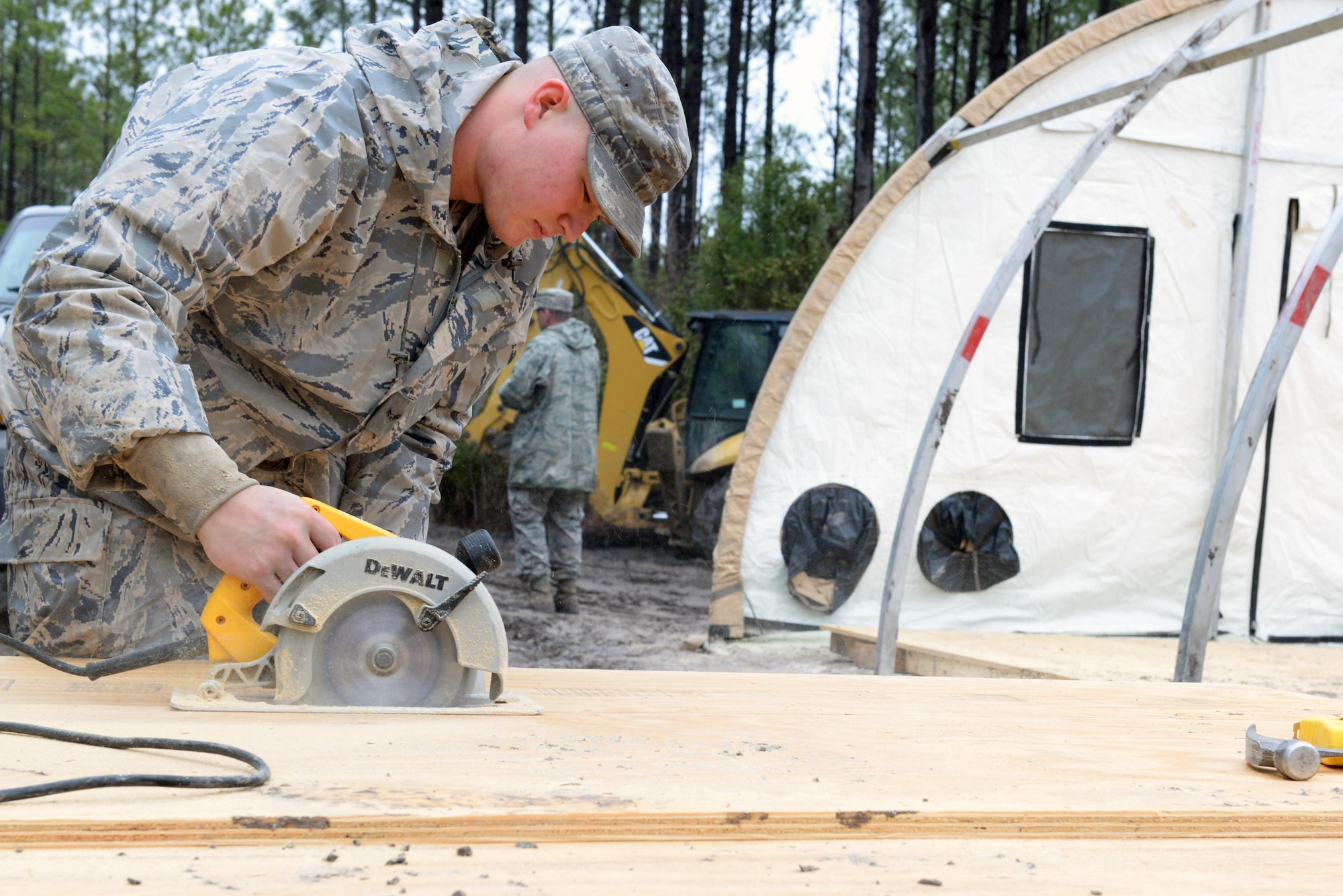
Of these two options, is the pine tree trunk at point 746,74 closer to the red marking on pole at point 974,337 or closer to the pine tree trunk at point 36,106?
the pine tree trunk at point 36,106

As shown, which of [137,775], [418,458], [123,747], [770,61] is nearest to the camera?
[137,775]

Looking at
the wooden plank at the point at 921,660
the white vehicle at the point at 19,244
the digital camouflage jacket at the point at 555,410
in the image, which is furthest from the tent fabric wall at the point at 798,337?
the white vehicle at the point at 19,244

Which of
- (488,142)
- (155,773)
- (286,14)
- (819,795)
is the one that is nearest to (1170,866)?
(819,795)

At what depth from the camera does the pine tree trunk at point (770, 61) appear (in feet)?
85.6

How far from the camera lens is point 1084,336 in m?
5.99

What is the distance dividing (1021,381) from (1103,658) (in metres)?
1.50

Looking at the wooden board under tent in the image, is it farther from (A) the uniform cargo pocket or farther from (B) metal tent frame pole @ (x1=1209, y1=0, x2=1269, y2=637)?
(B) metal tent frame pole @ (x1=1209, y1=0, x2=1269, y2=637)

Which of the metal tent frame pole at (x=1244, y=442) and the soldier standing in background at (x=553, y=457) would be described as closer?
the metal tent frame pole at (x=1244, y=442)

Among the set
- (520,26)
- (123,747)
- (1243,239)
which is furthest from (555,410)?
(520,26)

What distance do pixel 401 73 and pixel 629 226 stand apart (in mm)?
444

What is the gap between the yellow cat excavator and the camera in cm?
977

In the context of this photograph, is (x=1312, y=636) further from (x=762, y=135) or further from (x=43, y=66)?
(x=43, y=66)

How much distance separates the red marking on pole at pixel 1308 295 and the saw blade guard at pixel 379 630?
273cm

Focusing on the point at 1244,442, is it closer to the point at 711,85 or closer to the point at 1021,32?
the point at 1021,32
